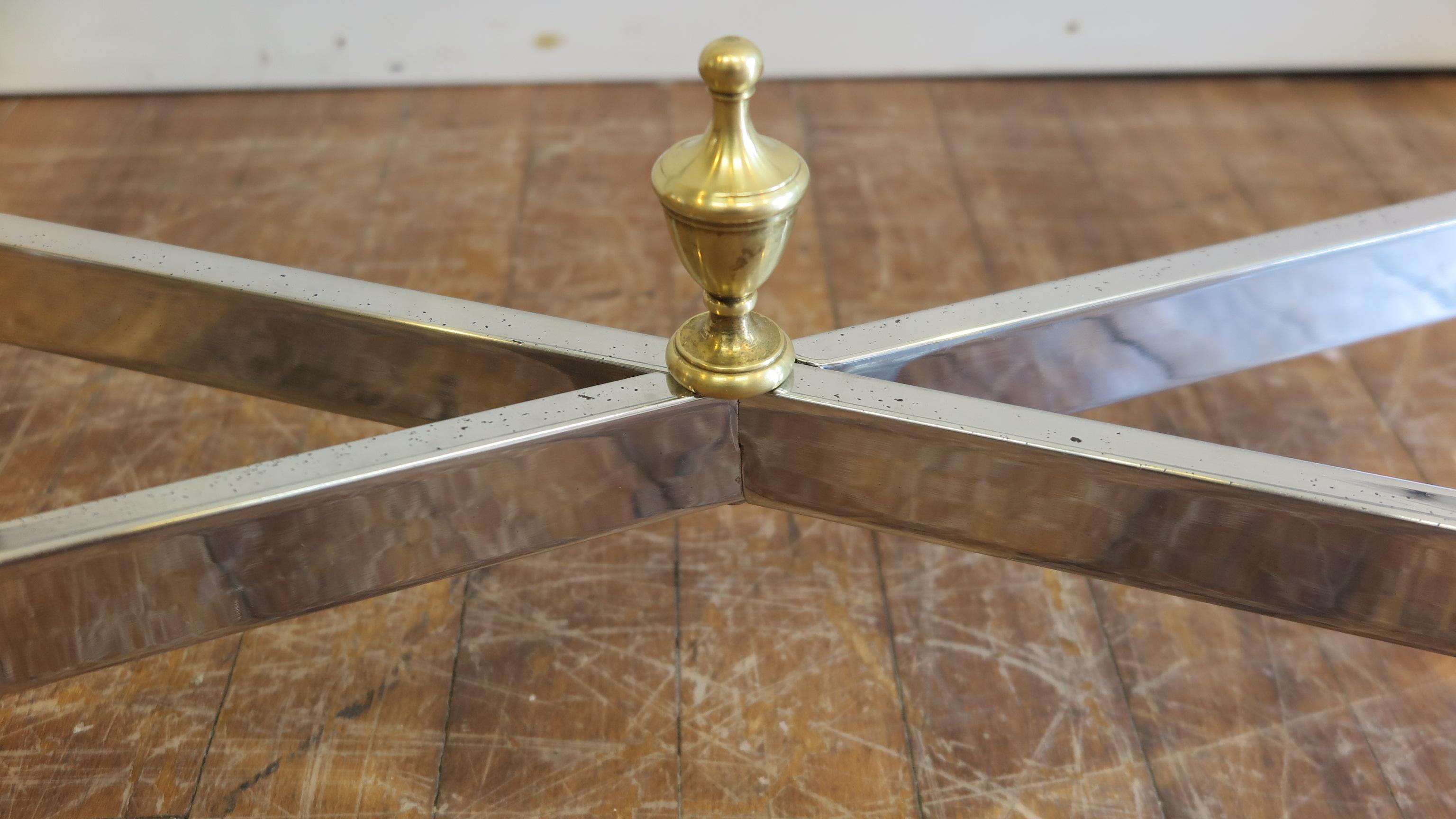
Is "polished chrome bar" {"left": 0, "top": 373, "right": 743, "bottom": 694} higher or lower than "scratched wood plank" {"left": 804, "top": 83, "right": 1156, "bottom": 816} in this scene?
higher

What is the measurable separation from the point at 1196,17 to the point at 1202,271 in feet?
3.92

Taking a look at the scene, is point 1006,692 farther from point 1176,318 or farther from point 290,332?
point 290,332

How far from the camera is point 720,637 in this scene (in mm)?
851

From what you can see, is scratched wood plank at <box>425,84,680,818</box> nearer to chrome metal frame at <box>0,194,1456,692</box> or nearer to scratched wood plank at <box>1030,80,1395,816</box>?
chrome metal frame at <box>0,194,1456,692</box>

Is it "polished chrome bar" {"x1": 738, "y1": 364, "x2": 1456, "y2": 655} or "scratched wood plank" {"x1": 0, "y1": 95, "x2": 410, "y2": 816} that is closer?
"polished chrome bar" {"x1": 738, "y1": 364, "x2": 1456, "y2": 655}

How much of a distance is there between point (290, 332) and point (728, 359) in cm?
28

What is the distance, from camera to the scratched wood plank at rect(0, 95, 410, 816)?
759 mm

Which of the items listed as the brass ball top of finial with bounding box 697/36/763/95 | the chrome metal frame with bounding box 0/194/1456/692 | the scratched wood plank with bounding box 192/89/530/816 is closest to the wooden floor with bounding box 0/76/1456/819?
the scratched wood plank with bounding box 192/89/530/816

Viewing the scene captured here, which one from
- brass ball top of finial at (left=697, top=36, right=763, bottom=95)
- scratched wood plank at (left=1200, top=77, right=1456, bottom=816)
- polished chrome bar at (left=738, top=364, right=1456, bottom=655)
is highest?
brass ball top of finial at (left=697, top=36, right=763, bottom=95)

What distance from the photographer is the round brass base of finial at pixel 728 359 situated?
1.96 feet

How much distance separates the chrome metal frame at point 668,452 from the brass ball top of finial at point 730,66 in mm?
166

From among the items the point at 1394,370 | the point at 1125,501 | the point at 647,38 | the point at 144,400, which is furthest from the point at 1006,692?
the point at 647,38

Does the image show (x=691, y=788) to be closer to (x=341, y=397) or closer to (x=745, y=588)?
(x=745, y=588)

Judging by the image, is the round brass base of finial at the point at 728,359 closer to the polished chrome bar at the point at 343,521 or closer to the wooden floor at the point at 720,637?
the polished chrome bar at the point at 343,521
